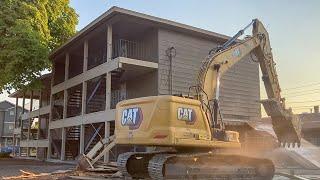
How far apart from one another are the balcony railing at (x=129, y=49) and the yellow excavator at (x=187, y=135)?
1095 cm

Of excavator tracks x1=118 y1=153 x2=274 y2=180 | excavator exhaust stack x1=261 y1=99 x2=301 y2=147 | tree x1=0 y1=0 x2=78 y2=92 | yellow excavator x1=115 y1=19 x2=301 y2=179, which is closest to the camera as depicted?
yellow excavator x1=115 y1=19 x2=301 y2=179

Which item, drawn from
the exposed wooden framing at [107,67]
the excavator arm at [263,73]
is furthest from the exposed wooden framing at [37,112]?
the excavator arm at [263,73]

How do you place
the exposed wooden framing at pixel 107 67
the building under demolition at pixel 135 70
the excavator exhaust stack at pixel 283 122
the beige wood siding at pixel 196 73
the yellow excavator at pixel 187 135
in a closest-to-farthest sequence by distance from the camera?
the yellow excavator at pixel 187 135, the excavator exhaust stack at pixel 283 122, the exposed wooden framing at pixel 107 67, the building under demolition at pixel 135 70, the beige wood siding at pixel 196 73

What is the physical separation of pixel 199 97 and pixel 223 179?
2480mm

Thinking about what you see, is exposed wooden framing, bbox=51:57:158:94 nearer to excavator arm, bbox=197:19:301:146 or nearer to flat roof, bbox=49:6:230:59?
flat roof, bbox=49:6:230:59

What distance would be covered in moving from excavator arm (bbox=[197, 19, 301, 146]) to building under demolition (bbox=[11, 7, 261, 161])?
26.2 ft

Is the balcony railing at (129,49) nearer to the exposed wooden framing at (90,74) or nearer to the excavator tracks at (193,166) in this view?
the exposed wooden framing at (90,74)

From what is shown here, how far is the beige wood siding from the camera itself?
76.5 ft

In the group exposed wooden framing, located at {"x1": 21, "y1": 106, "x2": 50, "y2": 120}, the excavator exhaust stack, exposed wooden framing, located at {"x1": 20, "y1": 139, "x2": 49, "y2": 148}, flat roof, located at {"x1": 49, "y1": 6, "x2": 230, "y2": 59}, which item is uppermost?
flat roof, located at {"x1": 49, "y1": 6, "x2": 230, "y2": 59}

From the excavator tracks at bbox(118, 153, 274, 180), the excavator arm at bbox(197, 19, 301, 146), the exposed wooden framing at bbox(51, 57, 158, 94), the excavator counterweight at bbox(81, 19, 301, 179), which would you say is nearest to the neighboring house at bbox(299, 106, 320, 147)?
the exposed wooden framing at bbox(51, 57, 158, 94)

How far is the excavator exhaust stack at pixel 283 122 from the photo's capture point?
14938mm

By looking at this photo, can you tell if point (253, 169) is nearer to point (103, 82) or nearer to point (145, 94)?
point (145, 94)

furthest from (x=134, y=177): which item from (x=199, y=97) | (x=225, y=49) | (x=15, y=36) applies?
(x=15, y=36)

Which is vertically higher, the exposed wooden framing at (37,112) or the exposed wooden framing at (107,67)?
the exposed wooden framing at (107,67)
